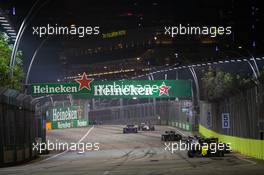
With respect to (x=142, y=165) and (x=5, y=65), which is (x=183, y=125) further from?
(x=142, y=165)

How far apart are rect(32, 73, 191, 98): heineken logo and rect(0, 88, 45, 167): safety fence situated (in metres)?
8.81

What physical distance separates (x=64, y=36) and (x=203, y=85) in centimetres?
6145

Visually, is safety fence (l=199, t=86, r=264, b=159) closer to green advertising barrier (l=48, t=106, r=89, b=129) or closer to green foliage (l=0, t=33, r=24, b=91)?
green foliage (l=0, t=33, r=24, b=91)

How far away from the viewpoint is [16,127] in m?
34.3

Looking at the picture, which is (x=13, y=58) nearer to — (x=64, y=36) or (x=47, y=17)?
(x=47, y=17)

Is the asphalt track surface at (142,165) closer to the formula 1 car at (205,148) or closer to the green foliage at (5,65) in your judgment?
the formula 1 car at (205,148)

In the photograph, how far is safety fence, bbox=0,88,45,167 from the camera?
101 feet

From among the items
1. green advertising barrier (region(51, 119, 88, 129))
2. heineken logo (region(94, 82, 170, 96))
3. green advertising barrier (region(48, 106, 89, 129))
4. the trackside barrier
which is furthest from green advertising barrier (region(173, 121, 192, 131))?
heineken logo (region(94, 82, 170, 96))

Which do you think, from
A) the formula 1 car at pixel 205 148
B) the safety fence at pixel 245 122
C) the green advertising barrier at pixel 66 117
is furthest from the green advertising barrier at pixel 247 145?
the green advertising barrier at pixel 66 117

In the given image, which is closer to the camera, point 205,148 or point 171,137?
point 205,148

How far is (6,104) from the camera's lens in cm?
3128

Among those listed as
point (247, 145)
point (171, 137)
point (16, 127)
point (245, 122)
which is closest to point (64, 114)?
point (171, 137)

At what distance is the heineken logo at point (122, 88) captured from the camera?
5122 cm

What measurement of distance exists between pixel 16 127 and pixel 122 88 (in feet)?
62.1
